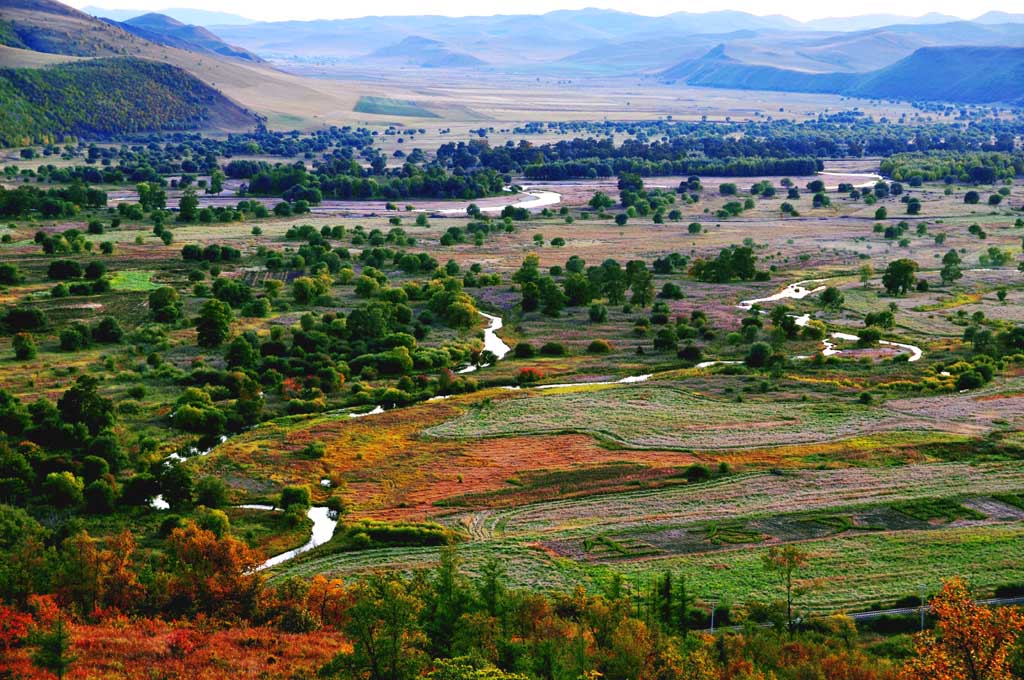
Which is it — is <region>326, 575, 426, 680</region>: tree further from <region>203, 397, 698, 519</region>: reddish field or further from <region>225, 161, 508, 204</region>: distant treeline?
<region>225, 161, 508, 204</region>: distant treeline

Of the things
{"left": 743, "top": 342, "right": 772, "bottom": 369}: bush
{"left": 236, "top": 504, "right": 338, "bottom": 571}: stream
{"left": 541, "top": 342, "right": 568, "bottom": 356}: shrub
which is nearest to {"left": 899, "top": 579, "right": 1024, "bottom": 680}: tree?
{"left": 236, "top": 504, "right": 338, "bottom": 571}: stream

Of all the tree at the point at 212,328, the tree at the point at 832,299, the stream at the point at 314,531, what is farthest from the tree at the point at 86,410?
the tree at the point at 832,299

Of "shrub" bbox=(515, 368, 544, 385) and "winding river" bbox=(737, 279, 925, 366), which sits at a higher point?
"winding river" bbox=(737, 279, 925, 366)

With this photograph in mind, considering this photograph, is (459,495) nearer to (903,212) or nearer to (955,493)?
(955,493)

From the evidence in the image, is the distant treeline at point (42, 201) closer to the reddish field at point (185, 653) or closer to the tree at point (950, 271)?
the tree at point (950, 271)

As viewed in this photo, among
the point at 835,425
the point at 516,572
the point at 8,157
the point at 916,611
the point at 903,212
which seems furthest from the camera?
the point at 8,157

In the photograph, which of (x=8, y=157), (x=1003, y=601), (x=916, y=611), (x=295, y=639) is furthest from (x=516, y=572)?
(x=8, y=157)

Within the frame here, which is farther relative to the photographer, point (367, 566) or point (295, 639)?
point (367, 566)

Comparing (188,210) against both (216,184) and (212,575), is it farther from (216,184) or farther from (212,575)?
(212,575)
